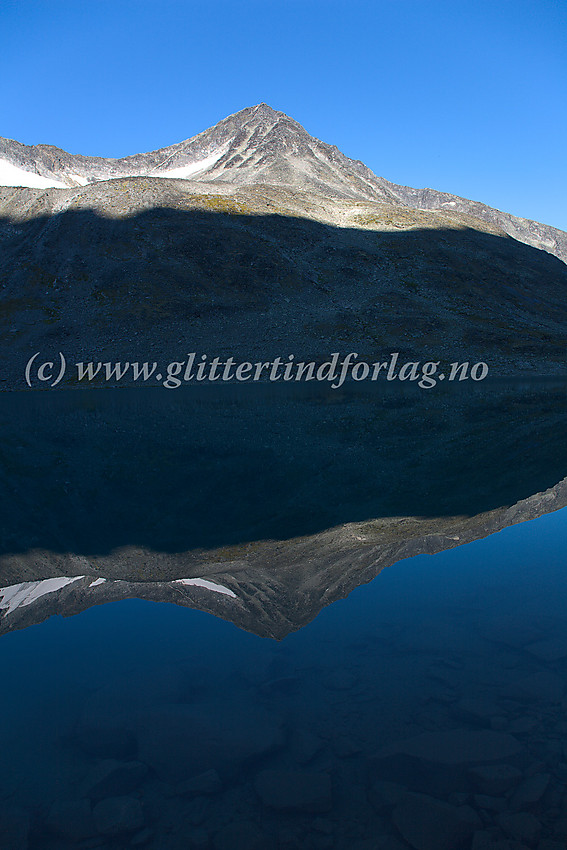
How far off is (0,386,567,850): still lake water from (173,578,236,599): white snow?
1.22 meters

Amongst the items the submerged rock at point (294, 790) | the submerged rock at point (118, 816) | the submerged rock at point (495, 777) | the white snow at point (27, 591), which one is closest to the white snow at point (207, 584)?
the white snow at point (27, 591)

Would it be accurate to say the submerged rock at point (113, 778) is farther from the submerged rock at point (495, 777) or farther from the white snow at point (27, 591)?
the white snow at point (27, 591)

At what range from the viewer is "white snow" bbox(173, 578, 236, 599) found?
12.3 meters

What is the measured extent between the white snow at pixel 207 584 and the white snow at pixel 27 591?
8.54 feet

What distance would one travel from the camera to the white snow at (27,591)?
12.2 metres

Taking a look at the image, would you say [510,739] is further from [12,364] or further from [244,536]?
[12,364]

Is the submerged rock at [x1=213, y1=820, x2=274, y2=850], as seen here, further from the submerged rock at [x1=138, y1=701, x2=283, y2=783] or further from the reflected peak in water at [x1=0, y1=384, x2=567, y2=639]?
the reflected peak in water at [x1=0, y1=384, x2=567, y2=639]

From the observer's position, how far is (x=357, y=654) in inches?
350

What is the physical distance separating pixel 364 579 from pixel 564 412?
3539cm

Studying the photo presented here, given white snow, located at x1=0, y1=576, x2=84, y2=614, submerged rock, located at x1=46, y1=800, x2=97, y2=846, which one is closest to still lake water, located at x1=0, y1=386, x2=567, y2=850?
submerged rock, located at x1=46, y1=800, x2=97, y2=846

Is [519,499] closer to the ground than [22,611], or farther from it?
farther from it

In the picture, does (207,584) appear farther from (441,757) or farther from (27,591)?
(441,757)

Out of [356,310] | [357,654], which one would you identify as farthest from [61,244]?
[357,654]

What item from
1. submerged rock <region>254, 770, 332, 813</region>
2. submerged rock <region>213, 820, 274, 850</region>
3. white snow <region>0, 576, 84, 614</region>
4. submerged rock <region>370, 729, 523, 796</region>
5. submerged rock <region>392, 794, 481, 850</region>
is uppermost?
submerged rock <region>370, 729, 523, 796</region>
